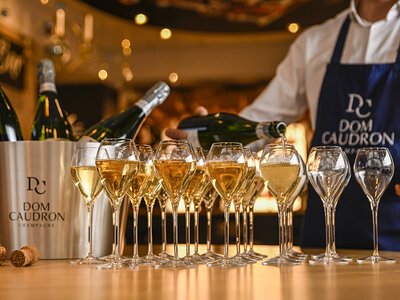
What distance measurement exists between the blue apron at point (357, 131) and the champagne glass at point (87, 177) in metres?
0.96

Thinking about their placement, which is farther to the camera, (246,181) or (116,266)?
(246,181)

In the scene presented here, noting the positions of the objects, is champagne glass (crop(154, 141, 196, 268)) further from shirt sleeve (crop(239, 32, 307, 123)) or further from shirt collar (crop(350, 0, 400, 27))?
shirt collar (crop(350, 0, 400, 27))

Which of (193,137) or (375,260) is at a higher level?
(193,137)

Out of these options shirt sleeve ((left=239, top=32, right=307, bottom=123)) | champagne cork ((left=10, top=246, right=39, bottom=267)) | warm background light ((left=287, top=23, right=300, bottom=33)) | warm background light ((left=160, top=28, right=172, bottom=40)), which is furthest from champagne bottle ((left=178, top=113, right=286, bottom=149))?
warm background light ((left=160, top=28, right=172, bottom=40))

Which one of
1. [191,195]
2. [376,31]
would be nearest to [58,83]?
[376,31]

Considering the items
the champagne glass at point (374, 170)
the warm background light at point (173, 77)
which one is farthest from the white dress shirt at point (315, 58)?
the warm background light at point (173, 77)

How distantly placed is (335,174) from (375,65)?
0.85 m

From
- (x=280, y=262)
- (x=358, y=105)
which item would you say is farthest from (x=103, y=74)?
(x=280, y=262)

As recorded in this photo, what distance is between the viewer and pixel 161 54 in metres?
7.12

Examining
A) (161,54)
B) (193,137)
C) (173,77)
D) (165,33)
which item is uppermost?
(165,33)

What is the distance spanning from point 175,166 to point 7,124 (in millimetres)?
581

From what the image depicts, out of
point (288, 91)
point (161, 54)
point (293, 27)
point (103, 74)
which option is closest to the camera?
point (288, 91)

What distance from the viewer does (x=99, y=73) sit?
687 cm

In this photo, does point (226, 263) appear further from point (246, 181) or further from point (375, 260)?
point (375, 260)
